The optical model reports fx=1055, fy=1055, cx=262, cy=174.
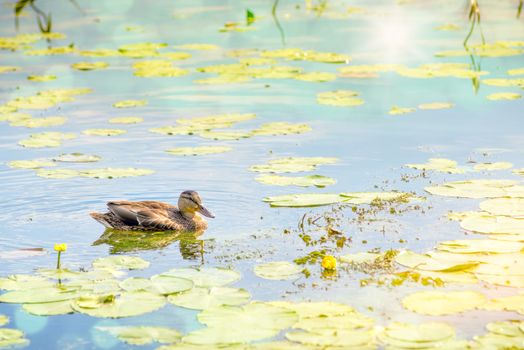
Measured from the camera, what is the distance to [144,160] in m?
9.80

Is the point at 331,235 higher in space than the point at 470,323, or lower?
higher

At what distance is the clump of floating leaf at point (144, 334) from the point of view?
561 cm

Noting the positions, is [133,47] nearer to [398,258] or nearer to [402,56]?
[402,56]

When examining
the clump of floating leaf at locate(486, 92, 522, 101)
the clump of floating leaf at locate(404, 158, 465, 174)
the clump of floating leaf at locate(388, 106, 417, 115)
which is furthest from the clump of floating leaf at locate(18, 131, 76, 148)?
the clump of floating leaf at locate(486, 92, 522, 101)

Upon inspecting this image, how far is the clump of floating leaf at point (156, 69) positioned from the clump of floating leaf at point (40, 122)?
96.3 inches

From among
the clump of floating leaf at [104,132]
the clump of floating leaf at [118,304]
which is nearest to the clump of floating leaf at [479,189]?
the clump of floating leaf at [118,304]

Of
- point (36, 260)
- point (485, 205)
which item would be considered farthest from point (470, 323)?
point (36, 260)

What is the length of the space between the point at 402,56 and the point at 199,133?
5.19 metres

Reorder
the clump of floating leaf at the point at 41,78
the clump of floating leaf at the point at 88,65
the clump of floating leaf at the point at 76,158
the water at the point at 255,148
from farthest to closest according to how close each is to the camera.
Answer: the clump of floating leaf at the point at 88,65 < the clump of floating leaf at the point at 41,78 < the clump of floating leaf at the point at 76,158 < the water at the point at 255,148

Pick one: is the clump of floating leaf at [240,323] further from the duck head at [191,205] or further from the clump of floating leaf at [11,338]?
the duck head at [191,205]

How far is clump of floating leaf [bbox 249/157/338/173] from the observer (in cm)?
927

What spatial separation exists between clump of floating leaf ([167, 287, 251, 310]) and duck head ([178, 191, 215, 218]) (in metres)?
1.68

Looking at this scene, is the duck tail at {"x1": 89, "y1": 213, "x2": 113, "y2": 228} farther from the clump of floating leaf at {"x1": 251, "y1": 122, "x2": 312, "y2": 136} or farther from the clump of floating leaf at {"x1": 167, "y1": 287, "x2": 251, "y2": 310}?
the clump of floating leaf at {"x1": 251, "y1": 122, "x2": 312, "y2": 136}

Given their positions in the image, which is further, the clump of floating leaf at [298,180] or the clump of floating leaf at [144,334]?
the clump of floating leaf at [298,180]
